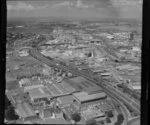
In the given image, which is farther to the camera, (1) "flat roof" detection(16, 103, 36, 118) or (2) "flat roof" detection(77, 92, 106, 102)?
(2) "flat roof" detection(77, 92, 106, 102)

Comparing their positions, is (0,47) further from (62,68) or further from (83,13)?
(83,13)

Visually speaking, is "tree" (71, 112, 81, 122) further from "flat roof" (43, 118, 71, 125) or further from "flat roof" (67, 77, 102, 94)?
"flat roof" (67, 77, 102, 94)

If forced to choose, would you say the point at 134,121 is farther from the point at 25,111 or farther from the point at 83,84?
the point at 25,111

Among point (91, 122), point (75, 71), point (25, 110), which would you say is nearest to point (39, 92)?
point (25, 110)

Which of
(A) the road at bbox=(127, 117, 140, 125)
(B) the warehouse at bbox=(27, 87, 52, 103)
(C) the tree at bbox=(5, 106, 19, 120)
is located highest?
(B) the warehouse at bbox=(27, 87, 52, 103)

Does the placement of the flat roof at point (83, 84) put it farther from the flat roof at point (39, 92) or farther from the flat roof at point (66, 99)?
the flat roof at point (39, 92)

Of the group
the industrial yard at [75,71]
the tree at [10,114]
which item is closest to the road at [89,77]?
the industrial yard at [75,71]

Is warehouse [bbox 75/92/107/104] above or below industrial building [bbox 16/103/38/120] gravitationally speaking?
above

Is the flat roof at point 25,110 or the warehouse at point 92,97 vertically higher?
the warehouse at point 92,97

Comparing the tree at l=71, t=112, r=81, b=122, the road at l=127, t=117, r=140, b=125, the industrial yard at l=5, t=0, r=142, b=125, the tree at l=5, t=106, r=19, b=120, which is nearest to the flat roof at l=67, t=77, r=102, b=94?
the industrial yard at l=5, t=0, r=142, b=125

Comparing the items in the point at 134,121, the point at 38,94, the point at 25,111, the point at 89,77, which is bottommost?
the point at 134,121
